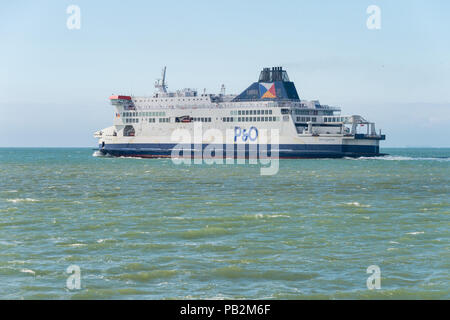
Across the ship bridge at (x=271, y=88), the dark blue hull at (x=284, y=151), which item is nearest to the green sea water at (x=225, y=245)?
the dark blue hull at (x=284, y=151)

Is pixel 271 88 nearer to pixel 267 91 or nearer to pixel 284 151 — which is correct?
pixel 267 91

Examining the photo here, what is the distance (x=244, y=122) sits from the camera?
280ft

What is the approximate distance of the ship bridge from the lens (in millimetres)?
85625

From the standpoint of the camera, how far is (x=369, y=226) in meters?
23.2

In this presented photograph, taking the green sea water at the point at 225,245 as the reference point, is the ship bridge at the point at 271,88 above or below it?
above

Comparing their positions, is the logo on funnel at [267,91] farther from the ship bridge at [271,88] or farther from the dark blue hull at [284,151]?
the dark blue hull at [284,151]

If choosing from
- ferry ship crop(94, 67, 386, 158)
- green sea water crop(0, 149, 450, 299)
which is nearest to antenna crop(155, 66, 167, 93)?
ferry ship crop(94, 67, 386, 158)

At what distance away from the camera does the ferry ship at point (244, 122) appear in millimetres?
80500

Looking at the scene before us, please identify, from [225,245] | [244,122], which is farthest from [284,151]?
[225,245]

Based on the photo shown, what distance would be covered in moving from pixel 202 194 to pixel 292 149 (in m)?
45.8

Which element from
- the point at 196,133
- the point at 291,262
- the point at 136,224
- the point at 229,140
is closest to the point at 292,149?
the point at 229,140

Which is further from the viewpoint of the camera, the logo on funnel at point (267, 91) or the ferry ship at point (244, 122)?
the logo on funnel at point (267, 91)

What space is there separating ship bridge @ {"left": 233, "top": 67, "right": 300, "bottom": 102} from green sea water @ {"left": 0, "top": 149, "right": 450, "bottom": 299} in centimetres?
5074
